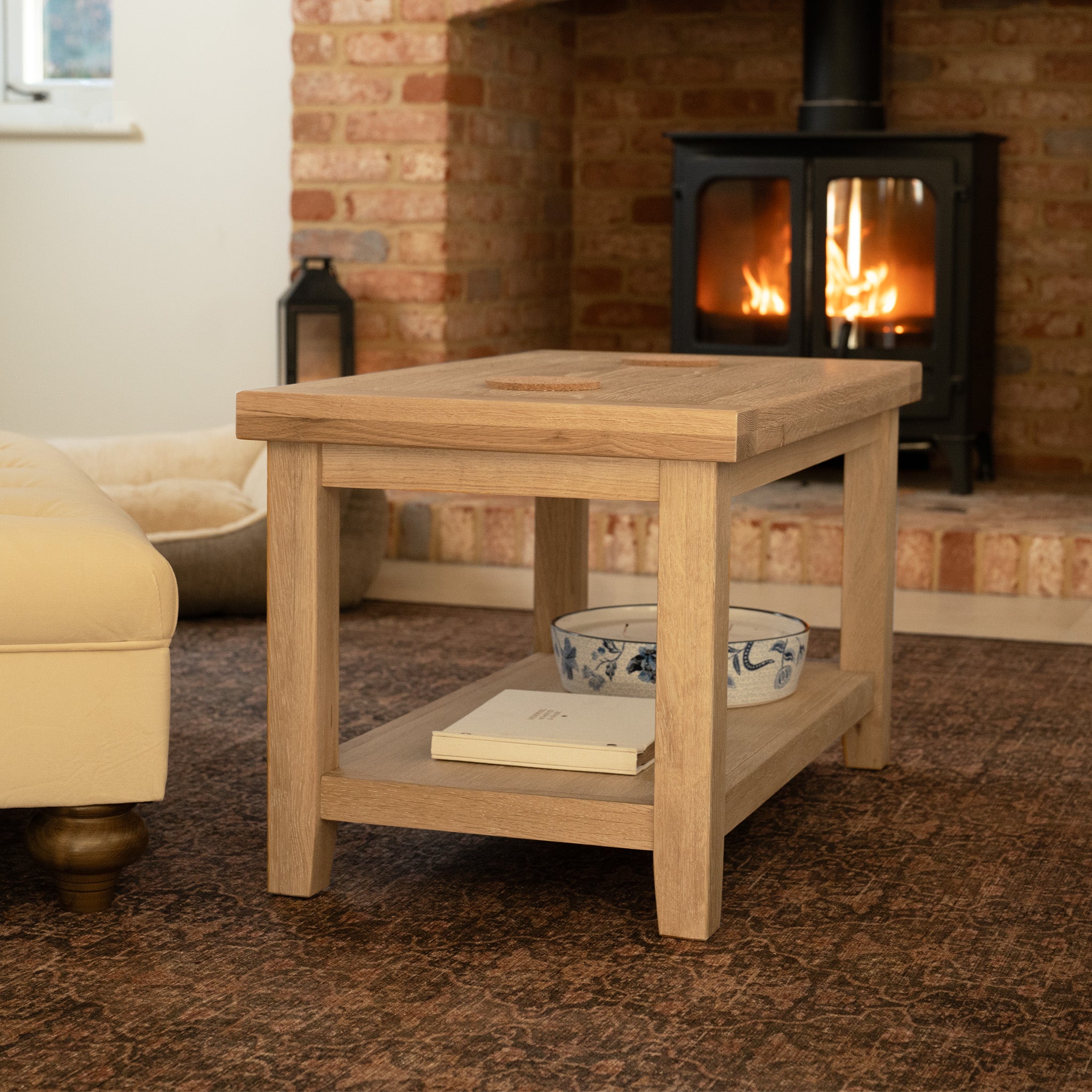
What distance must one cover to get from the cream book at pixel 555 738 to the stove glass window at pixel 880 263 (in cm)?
202

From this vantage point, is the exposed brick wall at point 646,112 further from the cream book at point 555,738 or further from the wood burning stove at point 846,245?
the cream book at point 555,738

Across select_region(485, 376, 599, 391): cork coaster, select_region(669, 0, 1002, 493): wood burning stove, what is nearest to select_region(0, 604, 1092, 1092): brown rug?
select_region(485, 376, 599, 391): cork coaster

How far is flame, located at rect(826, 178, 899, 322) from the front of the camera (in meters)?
3.76

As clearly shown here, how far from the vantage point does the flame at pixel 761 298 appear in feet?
12.6

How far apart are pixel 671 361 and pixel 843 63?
6.30ft

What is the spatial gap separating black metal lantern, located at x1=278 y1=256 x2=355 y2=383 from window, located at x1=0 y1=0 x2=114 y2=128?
3.11 ft

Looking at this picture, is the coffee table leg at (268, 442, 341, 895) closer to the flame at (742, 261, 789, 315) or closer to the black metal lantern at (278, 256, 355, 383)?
the black metal lantern at (278, 256, 355, 383)

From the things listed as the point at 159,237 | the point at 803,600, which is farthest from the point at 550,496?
the point at 159,237

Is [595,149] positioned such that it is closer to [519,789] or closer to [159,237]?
[159,237]

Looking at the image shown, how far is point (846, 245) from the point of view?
377 centimetres

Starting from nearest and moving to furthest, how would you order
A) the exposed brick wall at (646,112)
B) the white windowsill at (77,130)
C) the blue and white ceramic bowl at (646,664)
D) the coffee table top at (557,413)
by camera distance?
the coffee table top at (557,413) → the blue and white ceramic bowl at (646,664) → the white windowsill at (77,130) → the exposed brick wall at (646,112)

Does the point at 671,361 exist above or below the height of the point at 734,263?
below

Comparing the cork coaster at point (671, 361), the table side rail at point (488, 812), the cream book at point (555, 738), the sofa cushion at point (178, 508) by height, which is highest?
the cork coaster at point (671, 361)

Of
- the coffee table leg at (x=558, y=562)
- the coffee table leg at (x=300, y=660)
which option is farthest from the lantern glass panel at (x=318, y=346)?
the coffee table leg at (x=300, y=660)
